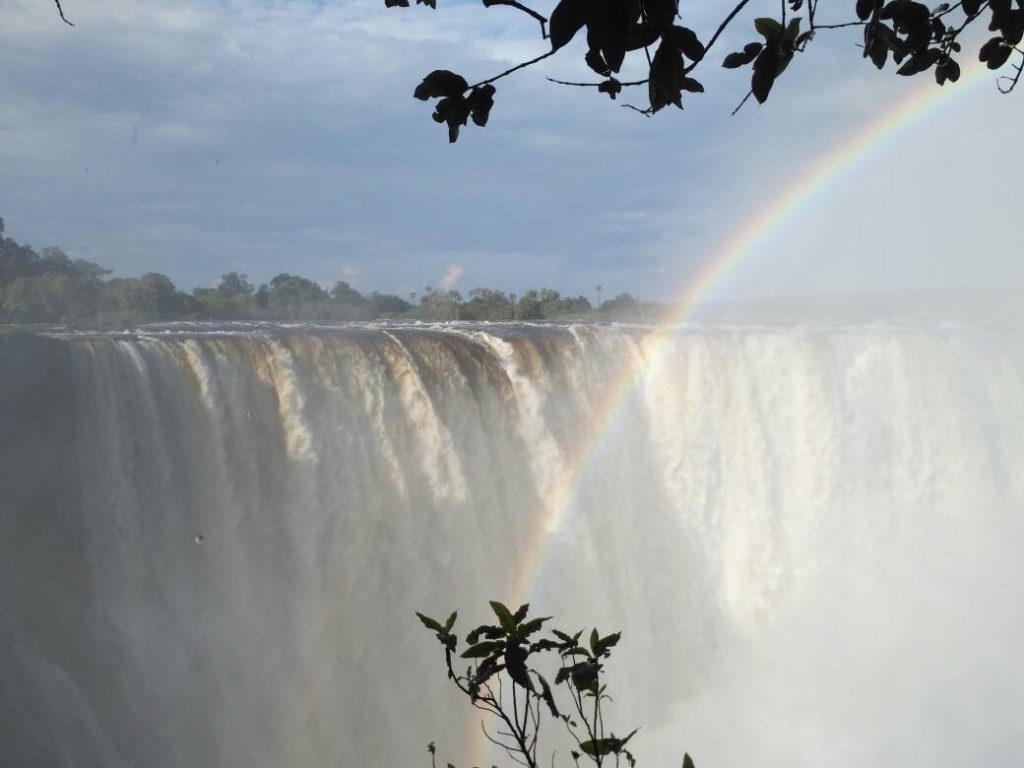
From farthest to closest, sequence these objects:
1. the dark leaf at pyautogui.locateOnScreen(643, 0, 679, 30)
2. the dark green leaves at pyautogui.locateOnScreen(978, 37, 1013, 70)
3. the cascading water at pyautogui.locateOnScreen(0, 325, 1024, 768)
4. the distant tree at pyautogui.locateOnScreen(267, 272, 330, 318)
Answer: the distant tree at pyautogui.locateOnScreen(267, 272, 330, 318), the cascading water at pyautogui.locateOnScreen(0, 325, 1024, 768), the dark green leaves at pyautogui.locateOnScreen(978, 37, 1013, 70), the dark leaf at pyautogui.locateOnScreen(643, 0, 679, 30)

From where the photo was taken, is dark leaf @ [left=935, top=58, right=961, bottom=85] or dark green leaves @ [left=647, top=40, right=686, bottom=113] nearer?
dark green leaves @ [left=647, top=40, right=686, bottom=113]

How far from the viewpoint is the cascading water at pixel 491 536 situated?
22.4 ft

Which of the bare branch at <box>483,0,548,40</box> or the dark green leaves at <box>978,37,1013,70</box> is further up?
the dark green leaves at <box>978,37,1013,70</box>

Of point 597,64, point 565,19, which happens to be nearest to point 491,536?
point 597,64

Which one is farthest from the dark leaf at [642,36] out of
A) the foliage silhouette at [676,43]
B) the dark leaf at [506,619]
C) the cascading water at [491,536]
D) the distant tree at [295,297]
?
the distant tree at [295,297]

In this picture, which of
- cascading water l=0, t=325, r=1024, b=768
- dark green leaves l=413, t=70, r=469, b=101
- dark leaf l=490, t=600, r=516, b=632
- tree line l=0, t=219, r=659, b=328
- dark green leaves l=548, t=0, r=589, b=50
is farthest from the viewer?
tree line l=0, t=219, r=659, b=328

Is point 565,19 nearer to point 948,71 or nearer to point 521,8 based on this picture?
point 521,8

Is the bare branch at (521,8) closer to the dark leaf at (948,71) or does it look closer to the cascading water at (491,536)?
the dark leaf at (948,71)

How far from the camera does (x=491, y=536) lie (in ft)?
31.0

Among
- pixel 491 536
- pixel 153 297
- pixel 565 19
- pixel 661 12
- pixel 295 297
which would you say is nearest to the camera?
pixel 565 19

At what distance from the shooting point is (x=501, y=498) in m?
9.65

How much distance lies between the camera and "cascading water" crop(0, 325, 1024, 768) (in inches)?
269

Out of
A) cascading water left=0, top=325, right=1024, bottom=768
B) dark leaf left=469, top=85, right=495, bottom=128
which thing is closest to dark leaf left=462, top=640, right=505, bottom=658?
dark leaf left=469, top=85, right=495, bottom=128

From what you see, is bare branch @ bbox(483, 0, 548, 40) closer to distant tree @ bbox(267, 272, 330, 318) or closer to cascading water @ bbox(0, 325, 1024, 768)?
cascading water @ bbox(0, 325, 1024, 768)
